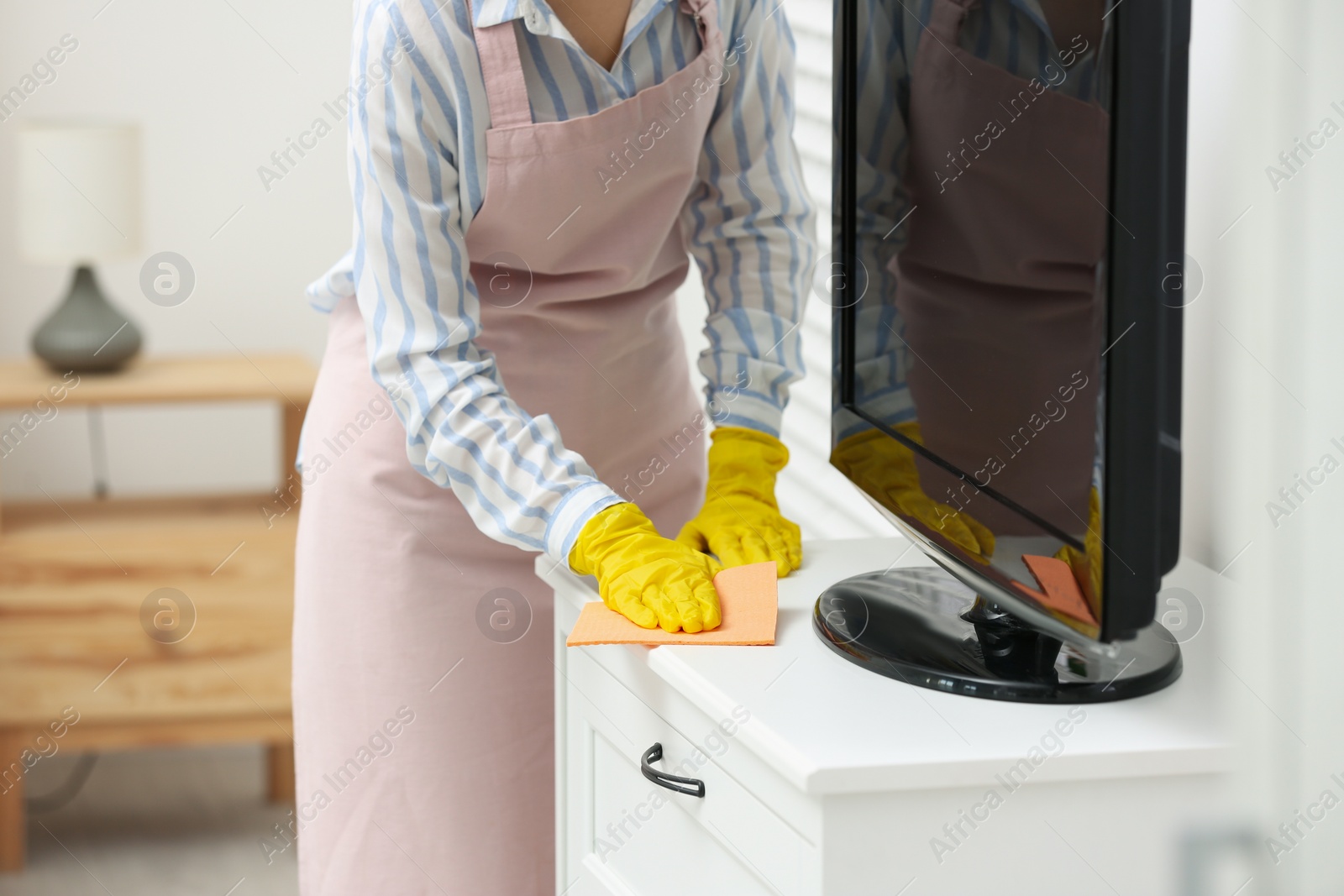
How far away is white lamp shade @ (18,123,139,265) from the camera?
234 centimetres

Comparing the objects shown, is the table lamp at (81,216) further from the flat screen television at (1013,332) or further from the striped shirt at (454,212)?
the flat screen television at (1013,332)

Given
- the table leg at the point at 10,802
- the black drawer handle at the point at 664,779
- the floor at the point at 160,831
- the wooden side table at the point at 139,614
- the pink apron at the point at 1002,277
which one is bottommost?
the floor at the point at 160,831

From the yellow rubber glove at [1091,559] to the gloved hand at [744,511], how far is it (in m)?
0.32

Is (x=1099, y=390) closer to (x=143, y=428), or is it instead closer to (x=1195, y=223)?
(x=1195, y=223)

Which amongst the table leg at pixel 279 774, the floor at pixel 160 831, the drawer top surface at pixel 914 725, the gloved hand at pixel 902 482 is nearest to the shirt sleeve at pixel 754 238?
the gloved hand at pixel 902 482

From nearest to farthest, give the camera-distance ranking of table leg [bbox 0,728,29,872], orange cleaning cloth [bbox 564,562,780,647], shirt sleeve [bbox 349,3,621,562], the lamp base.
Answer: orange cleaning cloth [bbox 564,562,780,647] < shirt sleeve [bbox 349,3,621,562] < table leg [bbox 0,728,29,872] < the lamp base

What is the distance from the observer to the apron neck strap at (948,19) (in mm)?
857

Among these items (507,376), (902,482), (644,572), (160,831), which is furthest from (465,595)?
(160,831)

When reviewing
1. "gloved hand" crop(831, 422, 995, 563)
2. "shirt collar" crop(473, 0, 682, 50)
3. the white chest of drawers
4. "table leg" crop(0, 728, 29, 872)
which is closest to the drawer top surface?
the white chest of drawers

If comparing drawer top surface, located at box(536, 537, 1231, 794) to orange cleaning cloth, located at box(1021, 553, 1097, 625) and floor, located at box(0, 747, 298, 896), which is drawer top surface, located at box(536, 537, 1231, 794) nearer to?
orange cleaning cloth, located at box(1021, 553, 1097, 625)

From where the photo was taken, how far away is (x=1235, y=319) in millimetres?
983

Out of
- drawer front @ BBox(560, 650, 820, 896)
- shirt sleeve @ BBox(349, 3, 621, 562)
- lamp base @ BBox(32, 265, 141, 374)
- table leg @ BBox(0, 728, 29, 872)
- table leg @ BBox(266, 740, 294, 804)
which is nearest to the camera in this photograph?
drawer front @ BBox(560, 650, 820, 896)

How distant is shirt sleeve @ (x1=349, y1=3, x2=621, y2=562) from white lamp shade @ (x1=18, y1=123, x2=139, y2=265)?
4.72ft

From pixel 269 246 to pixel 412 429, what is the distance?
5.92 feet
